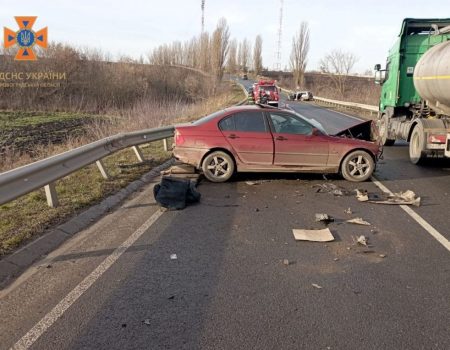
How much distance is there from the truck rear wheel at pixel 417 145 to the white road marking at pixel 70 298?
307 inches

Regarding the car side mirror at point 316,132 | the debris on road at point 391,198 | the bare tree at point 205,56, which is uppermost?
the bare tree at point 205,56

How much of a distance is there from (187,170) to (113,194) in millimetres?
2085

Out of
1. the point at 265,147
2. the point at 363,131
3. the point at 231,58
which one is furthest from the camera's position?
the point at 231,58

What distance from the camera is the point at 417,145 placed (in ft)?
36.8

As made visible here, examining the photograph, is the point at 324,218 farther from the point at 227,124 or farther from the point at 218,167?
the point at 227,124

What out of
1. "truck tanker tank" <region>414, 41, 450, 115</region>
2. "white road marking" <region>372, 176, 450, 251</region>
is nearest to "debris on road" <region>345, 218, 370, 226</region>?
"white road marking" <region>372, 176, 450, 251</region>

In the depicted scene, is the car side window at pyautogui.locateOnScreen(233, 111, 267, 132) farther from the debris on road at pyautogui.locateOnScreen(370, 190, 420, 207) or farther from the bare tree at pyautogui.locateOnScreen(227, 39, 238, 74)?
the bare tree at pyautogui.locateOnScreen(227, 39, 238, 74)

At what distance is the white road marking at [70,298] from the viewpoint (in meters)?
3.19

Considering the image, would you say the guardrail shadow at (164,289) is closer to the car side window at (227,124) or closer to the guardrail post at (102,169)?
the guardrail post at (102,169)

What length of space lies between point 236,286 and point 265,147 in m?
4.85

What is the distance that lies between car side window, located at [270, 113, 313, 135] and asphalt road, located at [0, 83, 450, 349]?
2449mm

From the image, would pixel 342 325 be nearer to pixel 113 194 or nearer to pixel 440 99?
pixel 113 194

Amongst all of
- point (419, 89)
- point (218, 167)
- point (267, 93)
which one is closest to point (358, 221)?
point (218, 167)

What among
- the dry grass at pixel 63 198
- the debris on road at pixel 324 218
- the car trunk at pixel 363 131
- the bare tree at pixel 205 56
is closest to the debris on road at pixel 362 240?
the debris on road at pixel 324 218
